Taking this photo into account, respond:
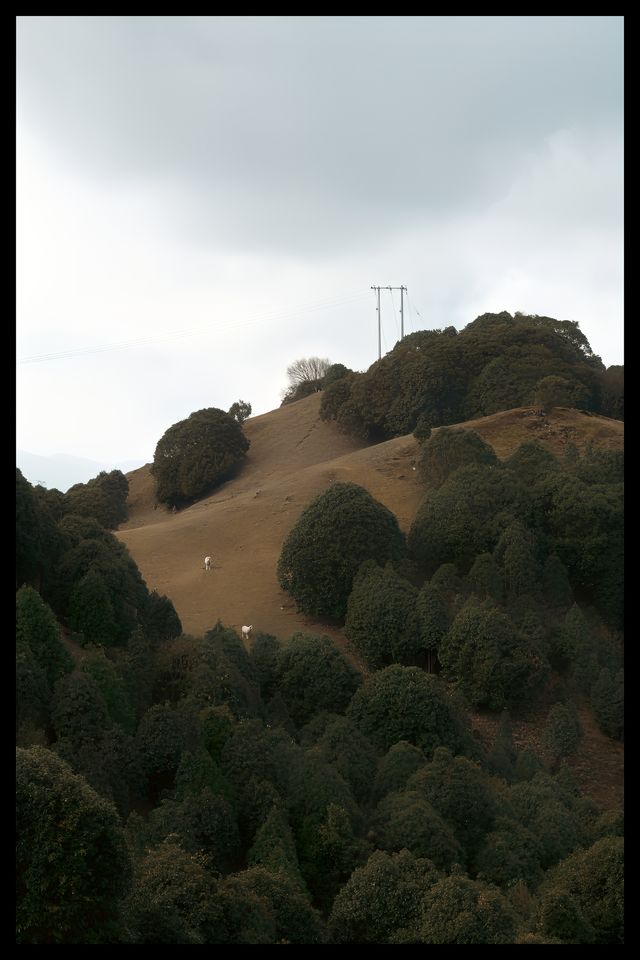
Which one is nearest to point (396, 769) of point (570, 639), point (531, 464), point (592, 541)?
point (570, 639)

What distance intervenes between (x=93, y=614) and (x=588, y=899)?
12107 millimetres

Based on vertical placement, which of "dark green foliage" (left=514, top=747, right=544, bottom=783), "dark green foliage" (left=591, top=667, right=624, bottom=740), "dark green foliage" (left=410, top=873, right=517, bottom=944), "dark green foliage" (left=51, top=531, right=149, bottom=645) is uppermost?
"dark green foliage" (left=51, top=531, right=149, bottom=645)

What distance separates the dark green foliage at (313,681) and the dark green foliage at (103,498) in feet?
66.1

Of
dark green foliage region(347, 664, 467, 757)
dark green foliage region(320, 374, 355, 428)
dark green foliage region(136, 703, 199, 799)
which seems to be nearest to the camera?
dark green foliage region(136, 703, 199, 799)

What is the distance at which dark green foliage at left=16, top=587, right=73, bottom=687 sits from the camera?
16.9 metres

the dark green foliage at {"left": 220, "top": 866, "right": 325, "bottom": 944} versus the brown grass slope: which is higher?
the brown grass slope

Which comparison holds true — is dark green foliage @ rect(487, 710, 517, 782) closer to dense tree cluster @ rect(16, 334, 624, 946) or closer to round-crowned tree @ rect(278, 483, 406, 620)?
dense tree cluster @ rect(16, 334, 624, 946)

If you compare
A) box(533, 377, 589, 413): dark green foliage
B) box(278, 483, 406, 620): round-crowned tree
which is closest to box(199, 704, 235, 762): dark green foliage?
box(278, 483, 406, 620): round-crowned tree

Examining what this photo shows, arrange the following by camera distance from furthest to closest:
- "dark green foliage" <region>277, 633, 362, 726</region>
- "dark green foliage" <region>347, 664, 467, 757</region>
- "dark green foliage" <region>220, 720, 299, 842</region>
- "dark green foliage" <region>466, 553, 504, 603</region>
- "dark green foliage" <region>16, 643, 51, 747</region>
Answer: "dark green foliage" <region>466, 553, 504, 603</region>
"dark green foliage" <region>277, 633, 362, 726</region>
"dark green foliage" <region>347, 664, 467, 757</region>
"dark green foliage" <region>220, 720, 299, 842</region>
"dark green foliage" <region>16, 643, 51, 747</region>

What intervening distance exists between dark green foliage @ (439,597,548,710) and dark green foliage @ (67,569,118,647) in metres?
10.0

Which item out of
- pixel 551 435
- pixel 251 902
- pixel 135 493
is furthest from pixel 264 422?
pixel 251 902

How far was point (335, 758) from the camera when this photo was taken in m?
18.1
